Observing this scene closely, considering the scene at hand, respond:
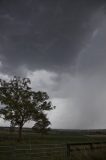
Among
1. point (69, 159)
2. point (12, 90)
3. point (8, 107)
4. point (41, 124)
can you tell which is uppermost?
point (12, 90)

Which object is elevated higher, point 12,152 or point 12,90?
point 12,90

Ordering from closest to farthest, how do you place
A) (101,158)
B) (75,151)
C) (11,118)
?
(101,158) → (75,151) → (11,118)

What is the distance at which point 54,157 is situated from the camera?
16.2 meters

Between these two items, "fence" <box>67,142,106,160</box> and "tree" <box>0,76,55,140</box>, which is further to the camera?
"tree" <box>0,76,55,140</box>

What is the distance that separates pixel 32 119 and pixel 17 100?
458 cm

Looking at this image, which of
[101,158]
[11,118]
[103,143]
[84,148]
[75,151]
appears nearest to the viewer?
[101,158]

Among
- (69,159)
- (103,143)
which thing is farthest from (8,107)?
(69,159)

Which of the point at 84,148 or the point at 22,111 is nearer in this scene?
the point at 84,148

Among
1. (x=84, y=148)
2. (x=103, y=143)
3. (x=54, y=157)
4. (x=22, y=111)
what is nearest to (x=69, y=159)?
(x=54, y=157)

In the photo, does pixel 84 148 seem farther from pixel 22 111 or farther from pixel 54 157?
pixel 22 111

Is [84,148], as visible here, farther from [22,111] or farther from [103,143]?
[22,111]

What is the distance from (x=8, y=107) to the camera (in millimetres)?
47844

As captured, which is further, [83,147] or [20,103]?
[20,103]

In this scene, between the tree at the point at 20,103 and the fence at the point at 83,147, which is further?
the tree at the point at 20,103
